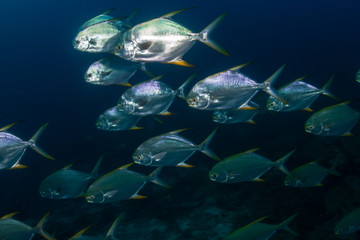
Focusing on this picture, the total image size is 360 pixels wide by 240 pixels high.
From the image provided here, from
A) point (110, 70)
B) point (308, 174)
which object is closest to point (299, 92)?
point (308, 174)

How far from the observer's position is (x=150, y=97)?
2.84 meters

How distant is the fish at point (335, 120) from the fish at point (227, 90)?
0.91 meters

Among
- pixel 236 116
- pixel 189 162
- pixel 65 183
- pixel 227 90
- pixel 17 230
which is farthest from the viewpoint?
pixel 189 162

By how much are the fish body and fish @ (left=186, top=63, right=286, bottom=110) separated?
0.98 meters

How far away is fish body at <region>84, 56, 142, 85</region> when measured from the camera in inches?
115

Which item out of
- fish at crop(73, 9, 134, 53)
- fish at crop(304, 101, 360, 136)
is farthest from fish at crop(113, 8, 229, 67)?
fish at crop(304, 101, 360, 136)

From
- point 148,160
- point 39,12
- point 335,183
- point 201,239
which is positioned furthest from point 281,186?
point 39,12

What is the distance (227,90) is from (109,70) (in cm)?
146

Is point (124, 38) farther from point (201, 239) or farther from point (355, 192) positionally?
point (355, 192)

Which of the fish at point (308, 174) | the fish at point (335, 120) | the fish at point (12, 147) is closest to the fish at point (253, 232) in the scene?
the fish at point (308, 174)

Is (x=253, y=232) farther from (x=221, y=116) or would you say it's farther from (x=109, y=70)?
(x=109, y=70)

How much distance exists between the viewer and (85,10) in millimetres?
57625

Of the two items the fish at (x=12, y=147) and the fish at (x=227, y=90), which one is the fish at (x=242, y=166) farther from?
the fish at (x=12, y=147)

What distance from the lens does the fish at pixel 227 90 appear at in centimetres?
238
